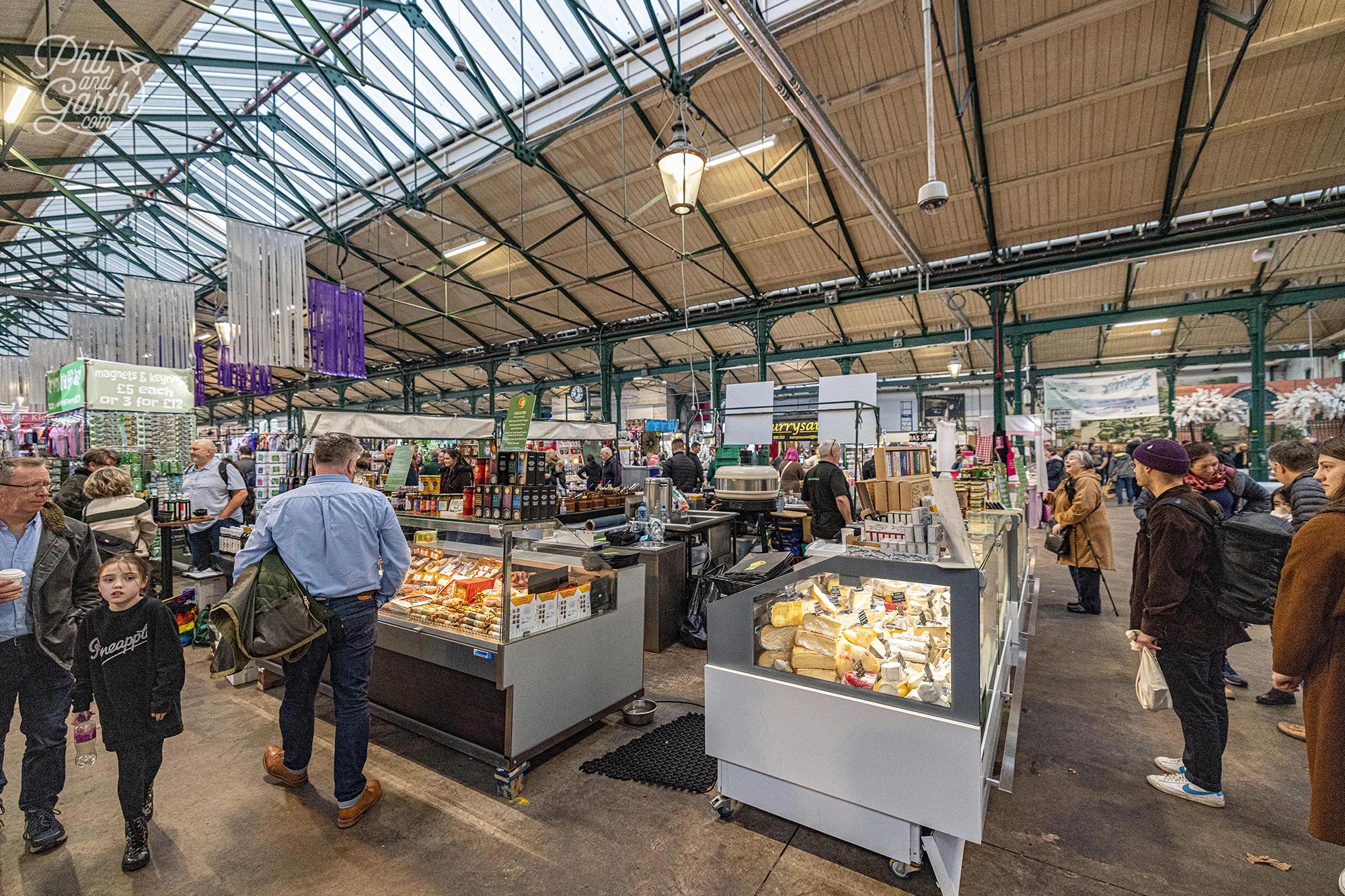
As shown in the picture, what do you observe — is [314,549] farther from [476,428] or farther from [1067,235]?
[1067,235]

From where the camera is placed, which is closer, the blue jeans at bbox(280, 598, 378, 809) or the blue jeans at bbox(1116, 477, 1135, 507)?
the blue jeans at bbox(280, 598, 378, 809)

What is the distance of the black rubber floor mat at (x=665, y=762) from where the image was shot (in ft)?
8.96

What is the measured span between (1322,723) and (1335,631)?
0.32m

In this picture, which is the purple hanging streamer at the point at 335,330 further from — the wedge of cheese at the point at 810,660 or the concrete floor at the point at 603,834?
the wedge of cheese at the point at 810,660

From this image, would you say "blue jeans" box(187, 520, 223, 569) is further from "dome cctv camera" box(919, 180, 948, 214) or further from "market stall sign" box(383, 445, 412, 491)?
"dome cctv camera" box(919, 180, 948, 214)

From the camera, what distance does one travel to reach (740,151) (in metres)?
8.36

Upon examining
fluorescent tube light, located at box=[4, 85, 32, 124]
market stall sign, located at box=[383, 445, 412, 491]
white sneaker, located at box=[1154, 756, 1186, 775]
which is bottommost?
white sneaker, located at box=[1154, 756, 1186, 775]

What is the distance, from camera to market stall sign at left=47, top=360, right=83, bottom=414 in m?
6.74

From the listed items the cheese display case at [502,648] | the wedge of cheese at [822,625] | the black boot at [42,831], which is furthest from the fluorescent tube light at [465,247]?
the wedge of cheese at [822,625]

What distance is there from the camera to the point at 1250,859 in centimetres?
219

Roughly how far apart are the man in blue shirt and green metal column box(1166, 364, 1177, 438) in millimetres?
16778

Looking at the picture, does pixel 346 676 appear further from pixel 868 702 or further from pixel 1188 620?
pixel 1188 620

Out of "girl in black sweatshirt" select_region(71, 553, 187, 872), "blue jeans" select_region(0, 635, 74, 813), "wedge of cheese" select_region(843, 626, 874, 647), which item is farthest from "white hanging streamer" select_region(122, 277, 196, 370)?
"wedge of cheese" select_region(843, 626, 874, 647)

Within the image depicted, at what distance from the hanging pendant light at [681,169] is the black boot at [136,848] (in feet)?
14.2
